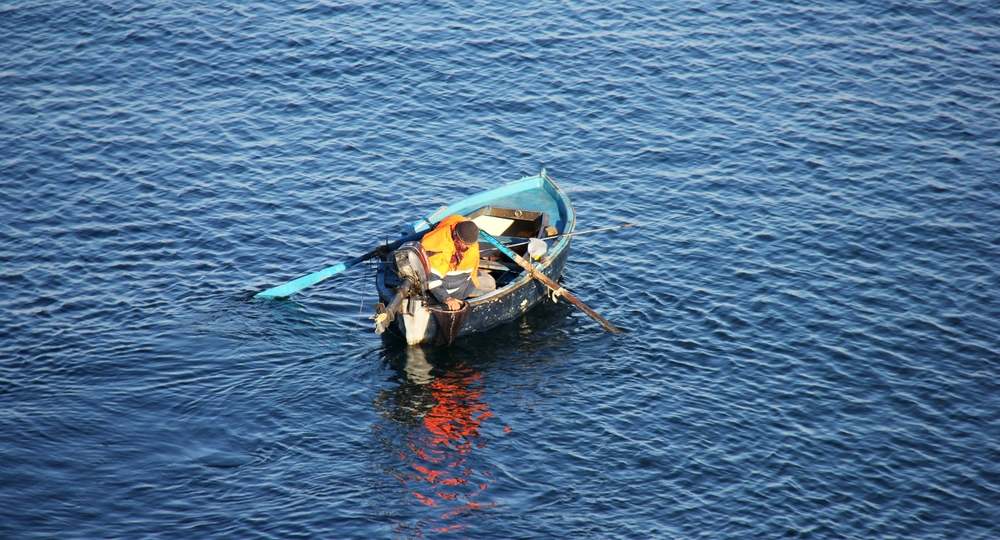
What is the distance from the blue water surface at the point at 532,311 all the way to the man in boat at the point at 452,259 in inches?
53.6

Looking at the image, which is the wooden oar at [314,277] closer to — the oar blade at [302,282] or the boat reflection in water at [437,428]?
the oar blade at [302,282]

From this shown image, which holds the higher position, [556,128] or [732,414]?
[556,128]

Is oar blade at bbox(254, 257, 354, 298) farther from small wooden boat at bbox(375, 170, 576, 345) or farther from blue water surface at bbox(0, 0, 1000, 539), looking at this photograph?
small wooden boat at bbox(375, 170, 576, 345)

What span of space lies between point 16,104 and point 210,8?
861cm

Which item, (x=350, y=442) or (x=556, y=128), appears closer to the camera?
(x=350, y=442)

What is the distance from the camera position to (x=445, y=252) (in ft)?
60.2

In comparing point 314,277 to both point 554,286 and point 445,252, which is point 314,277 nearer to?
point 445,252

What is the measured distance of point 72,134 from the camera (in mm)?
26625

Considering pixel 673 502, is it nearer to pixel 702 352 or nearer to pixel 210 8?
pixel 702 352

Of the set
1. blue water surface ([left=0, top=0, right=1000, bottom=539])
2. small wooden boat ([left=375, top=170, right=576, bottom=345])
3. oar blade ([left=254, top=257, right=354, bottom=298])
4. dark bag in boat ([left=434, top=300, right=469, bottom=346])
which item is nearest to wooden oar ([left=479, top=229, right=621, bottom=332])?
small wooden boat ([left=375, top=170, right=576, bottom=345])

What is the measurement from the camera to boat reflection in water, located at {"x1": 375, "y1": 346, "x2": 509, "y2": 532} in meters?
15.3

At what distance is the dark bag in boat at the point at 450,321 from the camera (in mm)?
18266

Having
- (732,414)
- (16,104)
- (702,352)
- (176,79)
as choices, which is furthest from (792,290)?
(16,104)

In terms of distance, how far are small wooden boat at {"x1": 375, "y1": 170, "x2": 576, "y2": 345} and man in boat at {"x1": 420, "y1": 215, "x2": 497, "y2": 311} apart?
0.81 feet
